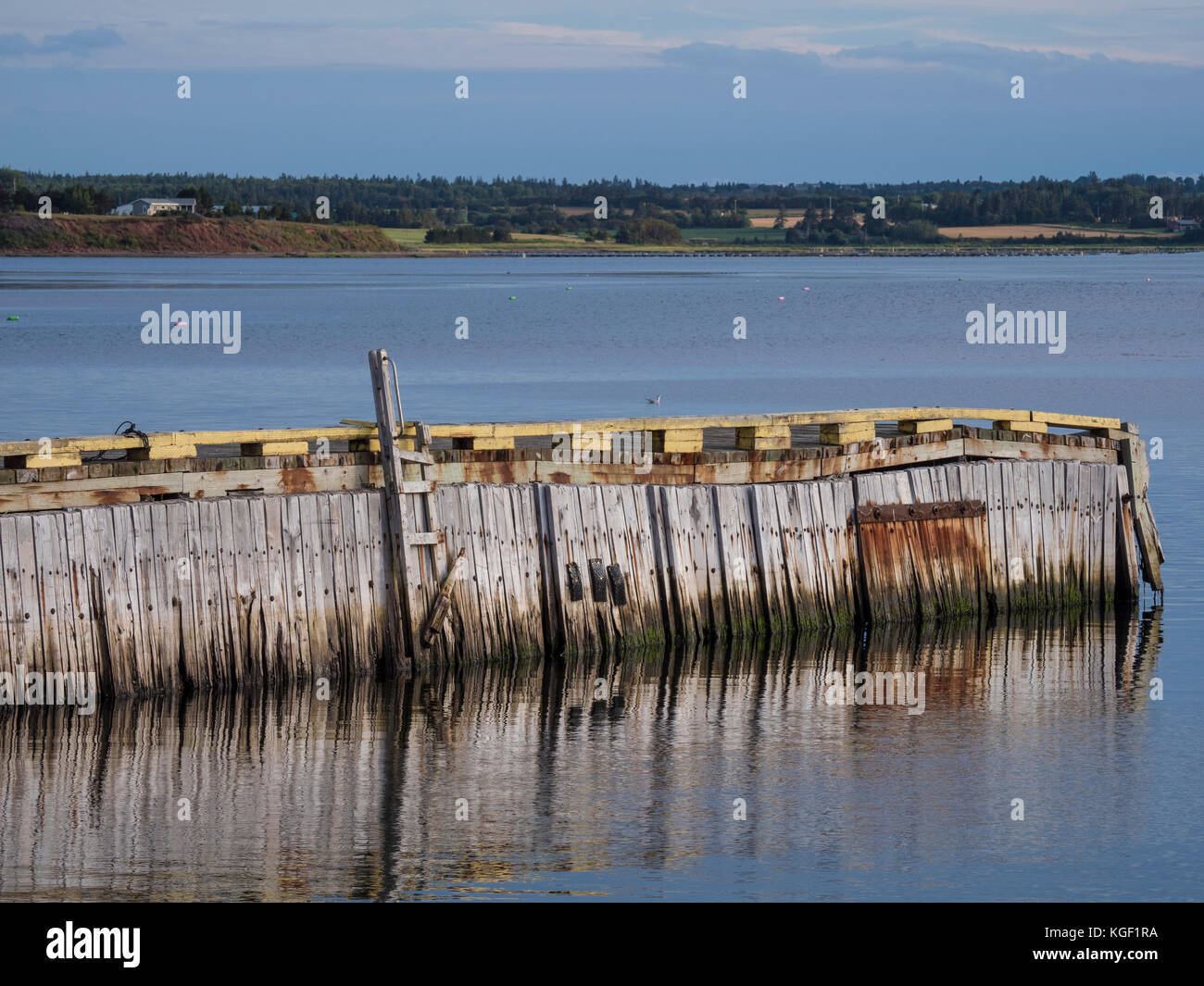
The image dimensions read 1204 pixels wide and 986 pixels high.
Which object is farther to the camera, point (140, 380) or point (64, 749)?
point (140, 380)

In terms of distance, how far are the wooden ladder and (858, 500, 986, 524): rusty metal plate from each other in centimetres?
548

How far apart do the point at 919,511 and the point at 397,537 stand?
6758 millimetres

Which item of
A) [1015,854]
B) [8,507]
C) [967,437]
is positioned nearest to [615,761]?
[1015,854]

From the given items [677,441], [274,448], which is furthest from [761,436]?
[274,448]

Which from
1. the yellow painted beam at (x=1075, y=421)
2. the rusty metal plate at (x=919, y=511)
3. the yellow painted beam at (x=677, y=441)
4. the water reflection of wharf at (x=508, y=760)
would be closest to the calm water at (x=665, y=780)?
the water reflection of wharf at (x=508, y=760)

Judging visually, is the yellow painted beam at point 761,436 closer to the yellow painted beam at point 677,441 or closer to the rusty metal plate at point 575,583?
the yellow painted beam at point 677,441

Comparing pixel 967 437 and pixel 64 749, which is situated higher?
pixel 967 437

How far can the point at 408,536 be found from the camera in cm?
1817

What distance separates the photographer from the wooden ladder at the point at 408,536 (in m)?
18.2

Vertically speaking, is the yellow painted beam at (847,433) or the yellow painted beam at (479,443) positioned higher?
the yellow painted beam at (479,443)

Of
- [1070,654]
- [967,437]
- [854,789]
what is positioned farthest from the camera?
[967,437]

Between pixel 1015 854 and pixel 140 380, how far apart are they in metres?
45.8
